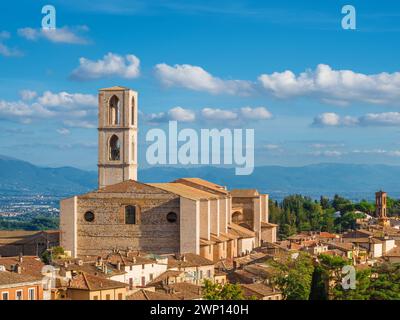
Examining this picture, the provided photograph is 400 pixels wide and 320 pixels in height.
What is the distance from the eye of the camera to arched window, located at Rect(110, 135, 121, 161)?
5650 cm

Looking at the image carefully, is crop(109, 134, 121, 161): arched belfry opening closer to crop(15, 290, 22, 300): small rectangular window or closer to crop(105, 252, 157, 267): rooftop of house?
crop(105, 252, 157, 267): rooftop of house

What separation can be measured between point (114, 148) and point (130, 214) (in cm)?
814

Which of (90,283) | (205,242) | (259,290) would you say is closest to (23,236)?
(205,242)

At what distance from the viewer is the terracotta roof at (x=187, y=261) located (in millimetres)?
40025

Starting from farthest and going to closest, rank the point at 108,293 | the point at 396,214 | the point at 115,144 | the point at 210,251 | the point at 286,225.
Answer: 1. the point at 396,214
2. the point at 286,225
3. the point at 115,144
4. the point at 210,251
5. the point at 108,293

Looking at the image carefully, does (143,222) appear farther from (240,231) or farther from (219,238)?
(240,231)

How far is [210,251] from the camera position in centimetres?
4928

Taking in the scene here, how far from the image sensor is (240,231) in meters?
58.3

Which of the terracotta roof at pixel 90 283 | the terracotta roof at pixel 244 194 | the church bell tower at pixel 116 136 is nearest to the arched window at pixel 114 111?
the church bell tower at pixel 116 136

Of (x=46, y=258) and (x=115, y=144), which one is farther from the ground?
(x=115, y=144)
